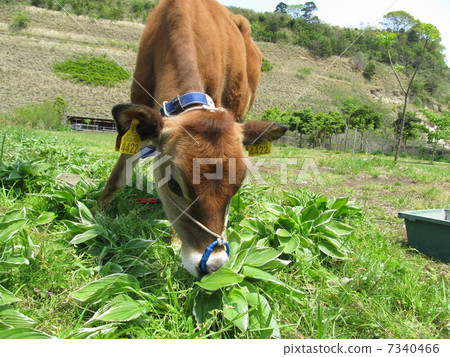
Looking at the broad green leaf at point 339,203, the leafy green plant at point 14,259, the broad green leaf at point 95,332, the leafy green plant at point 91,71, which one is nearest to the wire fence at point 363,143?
the leafy green plant at point 91,71

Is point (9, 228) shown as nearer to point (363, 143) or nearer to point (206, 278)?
point (206, 278)

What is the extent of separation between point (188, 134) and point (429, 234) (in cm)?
276

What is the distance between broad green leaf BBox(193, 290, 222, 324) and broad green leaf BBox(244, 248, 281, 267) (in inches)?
A: 15.5

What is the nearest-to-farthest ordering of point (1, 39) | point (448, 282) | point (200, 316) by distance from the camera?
1. point (200, 316)
2. point (448, 282)
3. point (1, 39)

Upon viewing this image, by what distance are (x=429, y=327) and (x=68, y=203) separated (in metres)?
3.33

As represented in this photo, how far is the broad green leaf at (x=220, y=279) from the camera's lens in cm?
184

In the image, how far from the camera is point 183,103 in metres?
2.69

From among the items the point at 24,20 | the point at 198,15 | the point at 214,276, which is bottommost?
the point at 214,276

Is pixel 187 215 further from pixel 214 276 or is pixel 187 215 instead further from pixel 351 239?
pixel 351 239

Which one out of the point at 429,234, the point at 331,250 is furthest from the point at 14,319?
the point at 429,234

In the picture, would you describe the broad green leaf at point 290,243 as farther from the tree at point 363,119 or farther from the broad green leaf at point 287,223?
the tree at point 363,119

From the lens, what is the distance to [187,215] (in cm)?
221

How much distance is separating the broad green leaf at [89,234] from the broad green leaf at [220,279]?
3.91 feet
